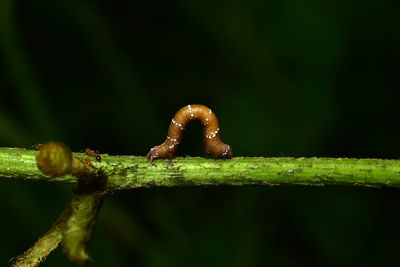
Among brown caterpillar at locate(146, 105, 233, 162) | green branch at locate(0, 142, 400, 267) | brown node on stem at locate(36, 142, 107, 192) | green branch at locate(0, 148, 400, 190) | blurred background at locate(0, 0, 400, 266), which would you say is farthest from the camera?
blurred background at locate(0, 0, 400, 266)

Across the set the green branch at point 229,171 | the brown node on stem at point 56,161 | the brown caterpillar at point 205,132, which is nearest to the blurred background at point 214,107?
the brown caterpillar at point 205,132

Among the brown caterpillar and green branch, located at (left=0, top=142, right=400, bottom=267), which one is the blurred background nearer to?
the brown caterpillar

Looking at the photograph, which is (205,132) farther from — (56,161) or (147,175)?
(56,161)

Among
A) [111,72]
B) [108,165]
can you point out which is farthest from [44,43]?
[108,165]

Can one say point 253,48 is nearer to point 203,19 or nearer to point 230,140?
point 203,19

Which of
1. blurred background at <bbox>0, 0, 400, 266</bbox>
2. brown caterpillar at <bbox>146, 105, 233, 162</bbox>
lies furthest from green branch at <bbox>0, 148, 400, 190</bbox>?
blurred background at <bbox>0, 0, 400, 266</bbox>

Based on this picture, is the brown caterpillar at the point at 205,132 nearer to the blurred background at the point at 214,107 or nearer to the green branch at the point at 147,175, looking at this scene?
the green branch at the point at 147,175

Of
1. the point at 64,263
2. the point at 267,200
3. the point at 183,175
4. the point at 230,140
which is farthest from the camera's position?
the point at 230,140
